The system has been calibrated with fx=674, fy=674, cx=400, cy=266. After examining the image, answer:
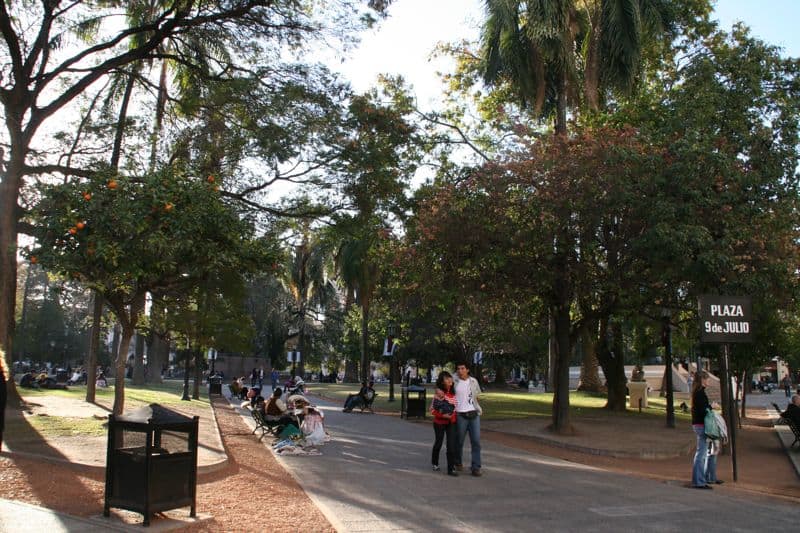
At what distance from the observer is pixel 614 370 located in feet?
87.4

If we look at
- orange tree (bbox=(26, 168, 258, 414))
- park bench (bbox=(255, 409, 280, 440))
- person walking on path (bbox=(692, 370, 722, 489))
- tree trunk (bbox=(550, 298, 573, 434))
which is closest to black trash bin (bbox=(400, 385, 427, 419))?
tree trunk (bbox=(550, 298, 573, 434))

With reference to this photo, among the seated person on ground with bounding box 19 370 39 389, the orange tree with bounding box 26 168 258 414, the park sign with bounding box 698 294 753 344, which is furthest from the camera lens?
the seated person on ground with bounding box 19 370 39 389

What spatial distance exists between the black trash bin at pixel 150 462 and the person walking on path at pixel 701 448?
24.4 ft

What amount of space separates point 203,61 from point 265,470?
11728mm

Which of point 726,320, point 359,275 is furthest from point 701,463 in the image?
point 359,275

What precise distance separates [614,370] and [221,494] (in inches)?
843

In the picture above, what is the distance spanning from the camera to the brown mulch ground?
22.1 feet

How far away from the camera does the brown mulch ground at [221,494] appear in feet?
22.1

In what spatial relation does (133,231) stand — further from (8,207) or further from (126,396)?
(126,396)

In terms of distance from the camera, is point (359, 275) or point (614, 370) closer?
point (614, 370)

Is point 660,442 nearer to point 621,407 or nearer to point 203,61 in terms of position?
point 621,407

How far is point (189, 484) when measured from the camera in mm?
6527

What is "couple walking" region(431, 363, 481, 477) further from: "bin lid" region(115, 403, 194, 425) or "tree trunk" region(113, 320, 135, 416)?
"tree trunk" region(113, 320, 135, 416)

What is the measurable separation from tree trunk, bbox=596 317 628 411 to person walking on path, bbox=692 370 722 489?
1535 cm
